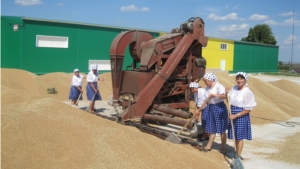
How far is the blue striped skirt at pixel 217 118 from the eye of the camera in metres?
5.63

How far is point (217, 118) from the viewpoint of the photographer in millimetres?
Result: 5625

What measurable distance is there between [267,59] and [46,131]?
36201 mm

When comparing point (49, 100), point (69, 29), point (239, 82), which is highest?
point (69, 29)

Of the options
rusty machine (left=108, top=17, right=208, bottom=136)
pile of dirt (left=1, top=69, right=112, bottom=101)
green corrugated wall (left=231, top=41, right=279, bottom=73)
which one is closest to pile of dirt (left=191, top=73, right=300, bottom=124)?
rusty machine (left=108, top=17, right=208, bottom=136)

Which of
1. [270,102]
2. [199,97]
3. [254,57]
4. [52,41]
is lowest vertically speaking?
[270,102]

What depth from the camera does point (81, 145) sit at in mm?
4266

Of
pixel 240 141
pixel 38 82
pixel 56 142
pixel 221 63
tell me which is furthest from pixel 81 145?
pixel 221 63

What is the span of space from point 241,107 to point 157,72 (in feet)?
10.1

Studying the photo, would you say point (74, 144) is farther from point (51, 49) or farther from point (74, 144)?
point (51, 49)

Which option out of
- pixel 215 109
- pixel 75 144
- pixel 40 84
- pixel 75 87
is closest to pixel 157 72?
pixel 215 109

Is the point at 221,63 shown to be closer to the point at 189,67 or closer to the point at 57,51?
the point at 57,51

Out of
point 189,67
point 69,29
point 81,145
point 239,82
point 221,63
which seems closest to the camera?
point 81,145

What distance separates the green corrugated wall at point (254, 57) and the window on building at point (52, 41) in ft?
64.3

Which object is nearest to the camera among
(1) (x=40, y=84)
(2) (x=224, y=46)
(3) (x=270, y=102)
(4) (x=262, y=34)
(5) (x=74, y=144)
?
(5) (x=74, y=144)
